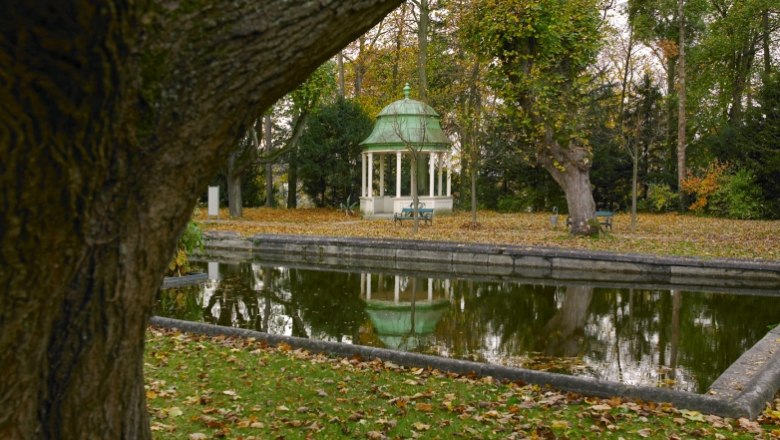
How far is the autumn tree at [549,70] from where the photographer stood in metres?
18.0

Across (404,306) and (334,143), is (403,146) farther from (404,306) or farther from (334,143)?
(404,306)

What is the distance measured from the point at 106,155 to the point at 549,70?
1816 centimetres

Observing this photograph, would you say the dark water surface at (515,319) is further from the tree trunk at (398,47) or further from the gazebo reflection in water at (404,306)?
the tree trunk at (398,47)

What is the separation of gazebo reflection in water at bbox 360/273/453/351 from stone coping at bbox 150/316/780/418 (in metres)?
1.78

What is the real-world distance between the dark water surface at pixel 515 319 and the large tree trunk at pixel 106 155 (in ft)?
18.4

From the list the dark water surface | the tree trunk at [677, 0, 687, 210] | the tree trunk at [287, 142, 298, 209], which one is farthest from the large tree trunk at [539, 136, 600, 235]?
the tree trunk at [287, 142, 298, 209]

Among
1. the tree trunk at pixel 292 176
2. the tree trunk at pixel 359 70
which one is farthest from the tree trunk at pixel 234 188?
the tree trunk at pixel 359 70

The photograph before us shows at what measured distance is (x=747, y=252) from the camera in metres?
15.3

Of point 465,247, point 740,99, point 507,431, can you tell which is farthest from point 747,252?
point 740,99

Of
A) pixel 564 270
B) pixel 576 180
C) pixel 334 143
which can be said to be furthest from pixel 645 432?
pixel 334 143

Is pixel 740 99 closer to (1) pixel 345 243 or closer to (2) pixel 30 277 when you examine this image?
(1) pixel 345 243

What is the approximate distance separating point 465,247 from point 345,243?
3135 mm

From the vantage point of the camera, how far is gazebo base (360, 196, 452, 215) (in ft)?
91.6

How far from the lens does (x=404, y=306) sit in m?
11.5
